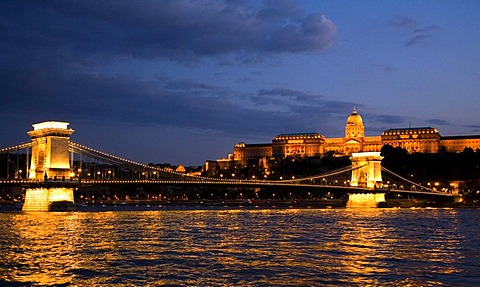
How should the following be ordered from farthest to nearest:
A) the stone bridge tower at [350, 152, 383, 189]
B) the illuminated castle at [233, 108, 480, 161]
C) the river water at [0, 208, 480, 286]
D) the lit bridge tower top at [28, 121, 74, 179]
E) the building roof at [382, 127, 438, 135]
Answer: the building roof at [382, 127, 438, 135] < the illuminated castle at [233, 108, 480, 161] < the stone bridge tower at [350, 152, 383, 189] < the lit bridge tower top at [28, 121, 74, 179] < the river water at [0, 208, 480, 286]

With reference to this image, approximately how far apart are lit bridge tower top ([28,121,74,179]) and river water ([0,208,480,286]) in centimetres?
1833

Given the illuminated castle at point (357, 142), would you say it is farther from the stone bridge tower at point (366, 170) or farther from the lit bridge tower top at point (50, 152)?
the lit bridge tower top at point (50, 152)

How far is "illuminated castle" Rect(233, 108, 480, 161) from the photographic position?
563 ft

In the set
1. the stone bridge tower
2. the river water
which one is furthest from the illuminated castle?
the river water

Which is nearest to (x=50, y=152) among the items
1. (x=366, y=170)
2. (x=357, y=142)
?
(x=366, y=170)

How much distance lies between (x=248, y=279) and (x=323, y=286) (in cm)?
212

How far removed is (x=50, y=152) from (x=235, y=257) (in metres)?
34.0

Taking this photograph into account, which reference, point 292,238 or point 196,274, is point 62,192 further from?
point 196,274

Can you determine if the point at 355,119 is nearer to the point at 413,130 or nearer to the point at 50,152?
the point at 413,130

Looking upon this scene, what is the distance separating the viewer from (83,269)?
67.5 ft

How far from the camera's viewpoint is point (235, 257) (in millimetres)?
23469

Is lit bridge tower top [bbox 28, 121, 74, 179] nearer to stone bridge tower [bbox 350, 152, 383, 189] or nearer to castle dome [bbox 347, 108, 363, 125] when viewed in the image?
stone bridge tower [bbox 350, 152, 383, 189]

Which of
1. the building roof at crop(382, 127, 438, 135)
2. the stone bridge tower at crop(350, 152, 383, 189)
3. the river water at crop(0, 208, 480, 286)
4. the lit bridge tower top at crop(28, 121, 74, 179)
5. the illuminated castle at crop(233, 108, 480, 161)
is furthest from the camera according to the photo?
the building roof at crop(382, 127, 438, 135)

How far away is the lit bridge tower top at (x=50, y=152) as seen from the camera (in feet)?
178
